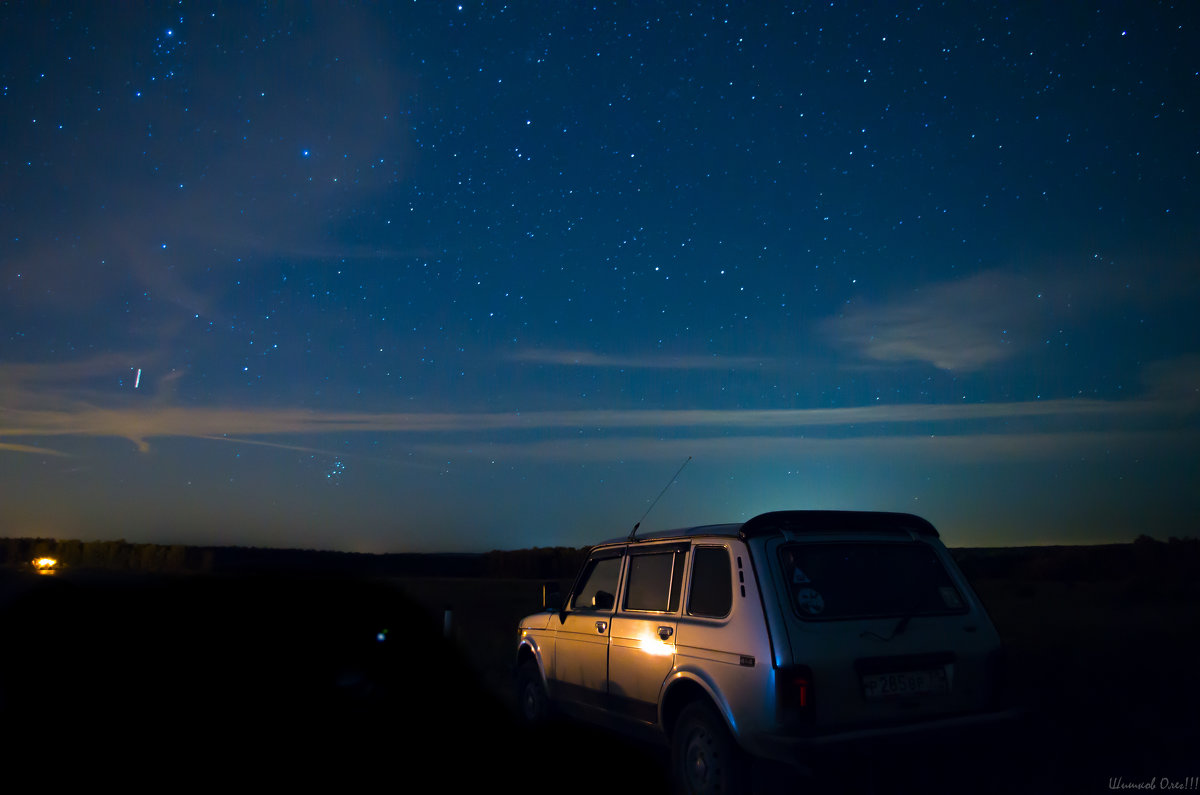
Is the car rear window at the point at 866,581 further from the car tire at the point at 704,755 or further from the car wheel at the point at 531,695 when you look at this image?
the car wheel at the point at 531,695

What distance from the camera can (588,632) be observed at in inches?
281

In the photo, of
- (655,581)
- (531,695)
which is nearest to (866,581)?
(655,581)

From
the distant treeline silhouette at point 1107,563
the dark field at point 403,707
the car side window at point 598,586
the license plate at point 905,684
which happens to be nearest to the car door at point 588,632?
the car side window at point 598,586

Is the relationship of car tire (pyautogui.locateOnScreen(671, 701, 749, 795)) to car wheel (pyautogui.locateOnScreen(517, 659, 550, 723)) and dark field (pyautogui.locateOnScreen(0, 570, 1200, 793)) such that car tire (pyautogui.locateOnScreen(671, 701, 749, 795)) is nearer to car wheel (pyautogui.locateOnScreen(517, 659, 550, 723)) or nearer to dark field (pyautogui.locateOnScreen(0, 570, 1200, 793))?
dark field (pyautogui.locateOnScreen(0, 570, 1200, 793))

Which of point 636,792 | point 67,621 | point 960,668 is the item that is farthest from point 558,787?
point 67,621

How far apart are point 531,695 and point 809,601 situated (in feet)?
13.1

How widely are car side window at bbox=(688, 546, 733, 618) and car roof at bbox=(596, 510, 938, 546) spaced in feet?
0.47

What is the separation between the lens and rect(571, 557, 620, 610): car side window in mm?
7059

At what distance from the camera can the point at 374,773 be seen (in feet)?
20.4

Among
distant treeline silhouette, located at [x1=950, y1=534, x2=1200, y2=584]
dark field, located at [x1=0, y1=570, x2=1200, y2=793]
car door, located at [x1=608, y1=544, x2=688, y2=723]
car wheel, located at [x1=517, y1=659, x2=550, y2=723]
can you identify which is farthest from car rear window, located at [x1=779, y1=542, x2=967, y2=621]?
distant treeline silhouette, located at [x1=950, y1=534, x2=1200, y2=584]

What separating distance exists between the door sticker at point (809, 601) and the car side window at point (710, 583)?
0.46m

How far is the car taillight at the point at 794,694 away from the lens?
4.72m

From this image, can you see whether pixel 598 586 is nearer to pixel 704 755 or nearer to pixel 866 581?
pixel 704 755

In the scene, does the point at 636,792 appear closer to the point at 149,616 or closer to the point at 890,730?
the point at 890,730
